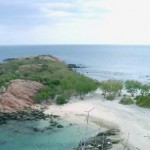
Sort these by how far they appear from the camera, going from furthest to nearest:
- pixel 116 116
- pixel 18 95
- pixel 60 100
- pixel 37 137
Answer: pixel 18 95
pixel 60 100
pixel 116 116
pixel 37 137

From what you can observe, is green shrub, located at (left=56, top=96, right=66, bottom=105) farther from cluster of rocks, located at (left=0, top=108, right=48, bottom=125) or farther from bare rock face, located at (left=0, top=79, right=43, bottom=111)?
cluster of rocks, located at (left=0, top=108, right=48, bottom=125)

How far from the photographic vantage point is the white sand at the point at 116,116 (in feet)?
180

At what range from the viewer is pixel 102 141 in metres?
51.1

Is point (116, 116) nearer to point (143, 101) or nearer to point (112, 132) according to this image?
point (143, 101)

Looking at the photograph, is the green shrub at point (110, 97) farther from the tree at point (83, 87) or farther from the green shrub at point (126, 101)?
the tree at point (83, 87)

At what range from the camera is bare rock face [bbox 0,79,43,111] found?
72875 millimetres

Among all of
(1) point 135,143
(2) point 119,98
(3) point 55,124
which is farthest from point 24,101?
(1) point 135,143

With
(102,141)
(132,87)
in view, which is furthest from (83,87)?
(102,141)

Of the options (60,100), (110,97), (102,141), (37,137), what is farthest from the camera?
(110,97)

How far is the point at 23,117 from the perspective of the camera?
67750mm

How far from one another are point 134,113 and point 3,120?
2563 centimetres

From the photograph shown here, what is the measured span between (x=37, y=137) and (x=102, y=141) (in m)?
11.5

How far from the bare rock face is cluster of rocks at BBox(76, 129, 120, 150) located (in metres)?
23.7

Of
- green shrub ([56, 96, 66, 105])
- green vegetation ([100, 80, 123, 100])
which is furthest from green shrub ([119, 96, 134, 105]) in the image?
green shrub ([56, 96, 66, 105])
